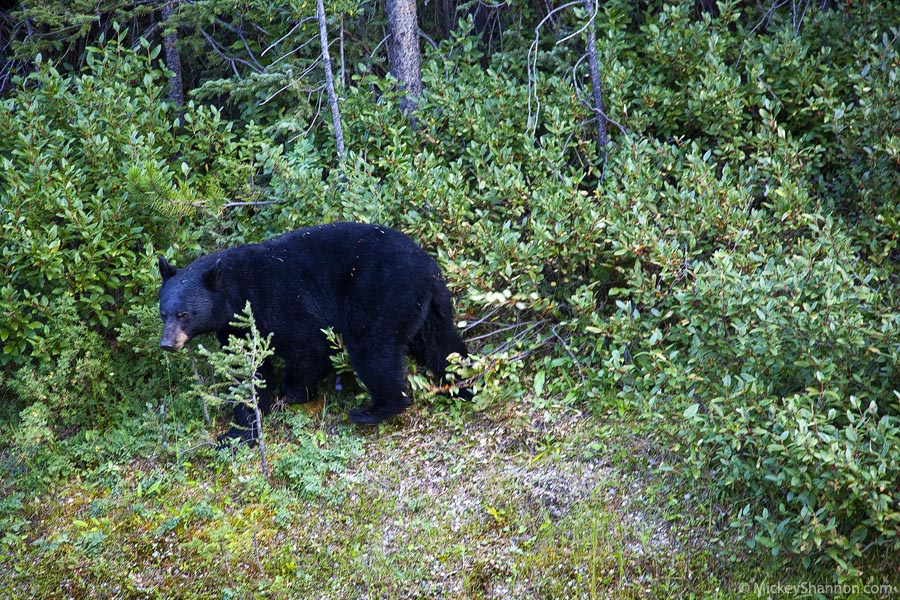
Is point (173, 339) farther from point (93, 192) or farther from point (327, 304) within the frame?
point (93, 192)

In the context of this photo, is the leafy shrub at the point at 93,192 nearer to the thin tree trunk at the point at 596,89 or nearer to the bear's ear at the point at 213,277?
the bear's ear at the point at 213,277

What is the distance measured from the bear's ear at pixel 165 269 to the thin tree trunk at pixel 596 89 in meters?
3.96

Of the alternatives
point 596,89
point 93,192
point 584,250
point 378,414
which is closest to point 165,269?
point 93,192

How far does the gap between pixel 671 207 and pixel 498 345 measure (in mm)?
1751

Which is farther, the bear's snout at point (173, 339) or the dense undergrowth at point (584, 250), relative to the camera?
the bear's snout at point (173, 339)

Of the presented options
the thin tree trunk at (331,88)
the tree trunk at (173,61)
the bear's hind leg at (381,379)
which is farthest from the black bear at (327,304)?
the tree trunk at (173,61)

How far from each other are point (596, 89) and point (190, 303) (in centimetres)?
414

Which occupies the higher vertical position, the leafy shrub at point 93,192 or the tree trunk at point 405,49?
the tree trunk at point 405,49

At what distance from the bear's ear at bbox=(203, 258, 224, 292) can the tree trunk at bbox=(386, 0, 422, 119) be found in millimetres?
2986

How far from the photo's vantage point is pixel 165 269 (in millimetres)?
5941

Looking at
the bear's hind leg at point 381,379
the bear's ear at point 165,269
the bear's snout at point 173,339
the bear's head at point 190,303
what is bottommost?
the bear's hind leg at point 381,379

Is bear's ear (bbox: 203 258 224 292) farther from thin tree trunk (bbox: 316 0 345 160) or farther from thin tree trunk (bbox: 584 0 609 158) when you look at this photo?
thin tree trunk (bbox: 584 0 609 158)

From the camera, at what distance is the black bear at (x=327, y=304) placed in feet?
19.0

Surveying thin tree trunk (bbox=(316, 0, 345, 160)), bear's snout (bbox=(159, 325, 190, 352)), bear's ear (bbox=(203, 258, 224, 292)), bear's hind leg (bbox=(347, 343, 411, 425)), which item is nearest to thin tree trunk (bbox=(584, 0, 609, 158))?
thin tree trunk (bbox=(316, 0, 345, 160))
